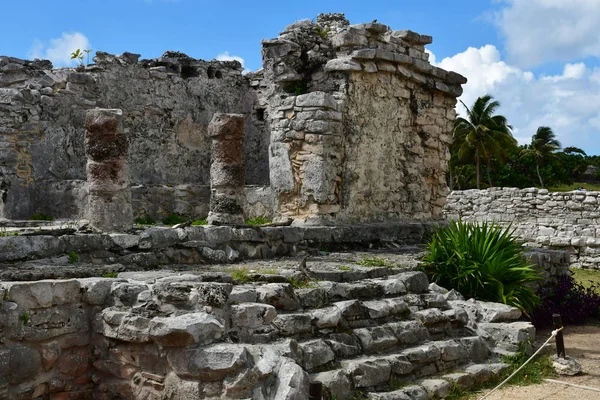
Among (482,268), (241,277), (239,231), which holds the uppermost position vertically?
(239,231)

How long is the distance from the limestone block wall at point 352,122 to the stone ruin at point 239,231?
3 cm

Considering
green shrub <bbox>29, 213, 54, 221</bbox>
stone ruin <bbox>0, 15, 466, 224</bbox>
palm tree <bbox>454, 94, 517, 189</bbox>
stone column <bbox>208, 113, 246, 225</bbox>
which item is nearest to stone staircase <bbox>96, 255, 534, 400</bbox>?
stone column <bbox>208, 113, 246, 225</bbox>

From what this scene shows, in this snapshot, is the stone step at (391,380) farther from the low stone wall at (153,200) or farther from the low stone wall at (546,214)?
the low stone wall at (546,214)

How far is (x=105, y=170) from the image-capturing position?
290 inches

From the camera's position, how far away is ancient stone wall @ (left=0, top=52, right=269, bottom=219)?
1025 centimetres

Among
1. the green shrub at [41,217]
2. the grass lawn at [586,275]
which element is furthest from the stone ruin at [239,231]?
the grass lawn at [586,275]

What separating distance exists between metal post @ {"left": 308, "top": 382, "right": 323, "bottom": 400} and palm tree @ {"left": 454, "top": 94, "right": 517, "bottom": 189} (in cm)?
3195

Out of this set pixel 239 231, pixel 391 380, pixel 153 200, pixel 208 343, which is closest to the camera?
pixel 208 343

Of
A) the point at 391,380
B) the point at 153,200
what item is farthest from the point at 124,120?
the point at 391,380

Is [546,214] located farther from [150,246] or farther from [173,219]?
[150,246]

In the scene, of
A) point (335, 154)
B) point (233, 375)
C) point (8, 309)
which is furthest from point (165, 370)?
point (335, 154)

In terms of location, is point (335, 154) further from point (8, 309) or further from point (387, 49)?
point (8, 309)

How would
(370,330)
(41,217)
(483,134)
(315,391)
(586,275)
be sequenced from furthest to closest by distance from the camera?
(483,134), (586,275), (41,217), (370,330), (315,391)

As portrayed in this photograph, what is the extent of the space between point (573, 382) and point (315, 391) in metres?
3.29
